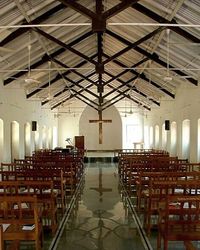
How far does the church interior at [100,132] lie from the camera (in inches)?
195

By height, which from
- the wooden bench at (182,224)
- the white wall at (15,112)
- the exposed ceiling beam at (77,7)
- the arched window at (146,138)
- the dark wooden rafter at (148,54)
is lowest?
the wooden bench at (182,224)

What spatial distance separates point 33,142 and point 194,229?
43.3ft

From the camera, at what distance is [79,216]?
6.76 meters

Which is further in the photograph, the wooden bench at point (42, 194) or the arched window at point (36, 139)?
the arched window at point (36, 139)

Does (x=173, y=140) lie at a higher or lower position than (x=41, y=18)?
lower

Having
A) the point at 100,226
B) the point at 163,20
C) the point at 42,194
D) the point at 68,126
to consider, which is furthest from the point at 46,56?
the point at 68,126

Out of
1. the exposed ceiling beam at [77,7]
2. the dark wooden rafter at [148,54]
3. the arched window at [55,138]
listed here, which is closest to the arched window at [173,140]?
the dark wooden rafter at [148,54]

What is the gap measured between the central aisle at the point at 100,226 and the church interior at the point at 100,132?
0.02 m

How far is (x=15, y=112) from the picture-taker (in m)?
13.3

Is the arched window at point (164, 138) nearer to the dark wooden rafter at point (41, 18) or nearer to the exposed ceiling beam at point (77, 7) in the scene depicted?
the dark wooden rafter at point (41, 18)

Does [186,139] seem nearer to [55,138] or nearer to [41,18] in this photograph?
[41,18]

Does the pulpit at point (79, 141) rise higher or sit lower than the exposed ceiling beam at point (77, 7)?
lower

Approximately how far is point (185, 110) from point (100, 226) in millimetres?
8574

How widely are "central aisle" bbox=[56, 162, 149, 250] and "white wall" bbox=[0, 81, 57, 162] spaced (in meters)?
4.26
